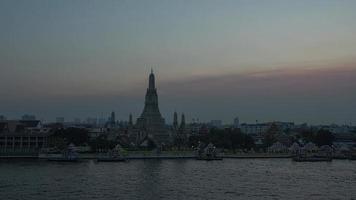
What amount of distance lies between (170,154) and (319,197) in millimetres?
34080

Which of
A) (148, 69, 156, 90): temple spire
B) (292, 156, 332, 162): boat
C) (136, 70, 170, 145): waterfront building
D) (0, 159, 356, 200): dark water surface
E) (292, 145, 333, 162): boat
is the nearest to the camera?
(0, 159, 356, 200): dark water surface

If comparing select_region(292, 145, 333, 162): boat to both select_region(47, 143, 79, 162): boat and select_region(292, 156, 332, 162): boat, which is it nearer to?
select_region(292, 156, 332, 162): boat

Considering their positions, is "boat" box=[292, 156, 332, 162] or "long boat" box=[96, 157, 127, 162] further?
"boat" box=[292, 156, 332, 162]

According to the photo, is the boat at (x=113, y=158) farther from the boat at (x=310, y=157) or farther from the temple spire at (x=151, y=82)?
the temple spire at (x=151, y=82)

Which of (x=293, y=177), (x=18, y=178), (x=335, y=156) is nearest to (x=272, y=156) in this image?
(x=335, y=156)

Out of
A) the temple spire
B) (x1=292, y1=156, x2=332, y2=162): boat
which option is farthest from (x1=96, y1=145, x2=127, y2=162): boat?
the temple spire

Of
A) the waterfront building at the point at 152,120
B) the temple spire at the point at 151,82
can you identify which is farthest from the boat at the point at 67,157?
the temple spire at the point at 151,82

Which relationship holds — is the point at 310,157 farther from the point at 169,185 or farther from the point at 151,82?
the point at 169,185

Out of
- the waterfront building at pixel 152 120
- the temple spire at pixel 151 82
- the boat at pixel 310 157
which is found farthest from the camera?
the temple spire at pixel 151 82

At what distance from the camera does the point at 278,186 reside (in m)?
30.1

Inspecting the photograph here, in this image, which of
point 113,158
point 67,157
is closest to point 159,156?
point 113,158

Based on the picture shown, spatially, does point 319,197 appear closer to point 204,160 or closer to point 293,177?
point 293,177

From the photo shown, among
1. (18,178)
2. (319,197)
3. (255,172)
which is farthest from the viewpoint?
(255,172)

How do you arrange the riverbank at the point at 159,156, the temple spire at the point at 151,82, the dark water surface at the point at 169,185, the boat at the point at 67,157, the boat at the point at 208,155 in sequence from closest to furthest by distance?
the dark water surface at the point at 169,185, the boat at the point at 67,157, the riverbank at the point at 159,156, the boat at the point at 208,155, the temple spire at the point at 151,82
